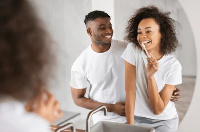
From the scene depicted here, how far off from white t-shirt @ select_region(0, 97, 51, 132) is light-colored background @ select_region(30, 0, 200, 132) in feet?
3.10

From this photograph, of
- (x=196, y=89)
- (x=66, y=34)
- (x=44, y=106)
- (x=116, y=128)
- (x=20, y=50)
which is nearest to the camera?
(x=20, y=50)

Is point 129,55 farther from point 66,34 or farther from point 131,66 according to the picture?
point 66,34

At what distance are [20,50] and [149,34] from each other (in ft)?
4.36

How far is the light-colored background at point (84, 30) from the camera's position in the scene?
1.64 meters

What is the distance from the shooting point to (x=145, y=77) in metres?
1.85

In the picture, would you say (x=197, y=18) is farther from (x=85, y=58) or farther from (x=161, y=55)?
(x=85, y=58)

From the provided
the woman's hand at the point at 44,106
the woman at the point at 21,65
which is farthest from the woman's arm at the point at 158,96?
the woman at the point at 21,65

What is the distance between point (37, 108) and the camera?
677mm

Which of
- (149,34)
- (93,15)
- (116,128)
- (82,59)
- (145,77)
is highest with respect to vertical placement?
(93,15)

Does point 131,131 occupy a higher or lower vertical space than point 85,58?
lower

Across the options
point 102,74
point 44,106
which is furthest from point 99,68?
point 44,106

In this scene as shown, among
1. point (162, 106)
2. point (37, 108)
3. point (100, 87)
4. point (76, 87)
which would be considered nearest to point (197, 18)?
point (162, 106)

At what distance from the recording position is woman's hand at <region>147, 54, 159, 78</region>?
6.03 feet

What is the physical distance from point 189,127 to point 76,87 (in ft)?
2.79
